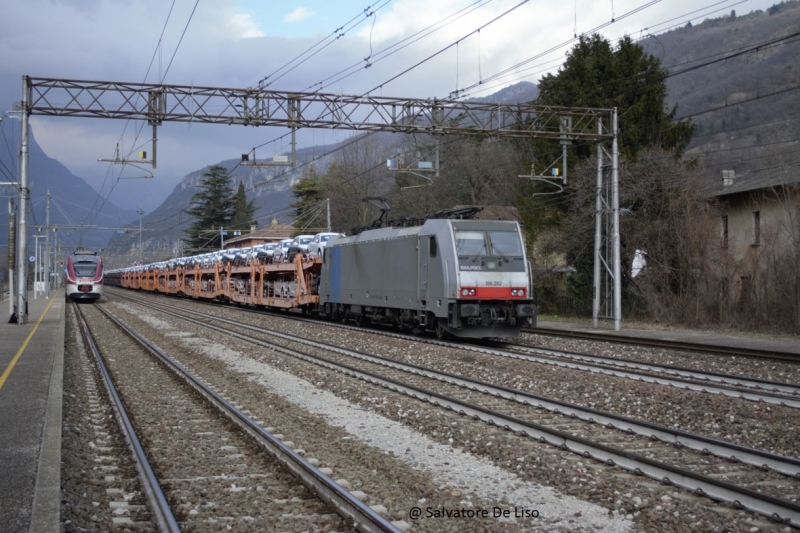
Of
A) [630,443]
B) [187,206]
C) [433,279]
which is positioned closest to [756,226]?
[433,279]

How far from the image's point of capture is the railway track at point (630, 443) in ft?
21.7

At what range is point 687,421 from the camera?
967 cm

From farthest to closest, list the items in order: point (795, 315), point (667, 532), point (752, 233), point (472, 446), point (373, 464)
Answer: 1. point (752, 233)
2. point (795, 315)
3. point (472, 446)
4. point (373, 464)
5. point (667, 532)

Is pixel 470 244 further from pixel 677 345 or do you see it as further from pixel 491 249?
pixel 677 345

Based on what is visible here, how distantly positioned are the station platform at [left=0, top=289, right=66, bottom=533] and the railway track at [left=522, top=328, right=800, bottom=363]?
13.2 m

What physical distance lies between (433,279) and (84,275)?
34.4 metres

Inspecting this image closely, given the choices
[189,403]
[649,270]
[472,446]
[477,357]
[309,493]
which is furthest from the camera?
[649,270]

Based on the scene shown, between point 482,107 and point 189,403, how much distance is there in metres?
14.2

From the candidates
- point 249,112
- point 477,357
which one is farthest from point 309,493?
point 249,112

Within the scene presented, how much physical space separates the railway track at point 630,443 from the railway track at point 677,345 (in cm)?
723

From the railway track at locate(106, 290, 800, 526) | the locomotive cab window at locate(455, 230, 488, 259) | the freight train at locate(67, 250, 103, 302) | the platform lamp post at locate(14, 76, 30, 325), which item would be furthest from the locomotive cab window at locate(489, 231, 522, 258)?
the freight train at locate(67, 250, 103, 302)

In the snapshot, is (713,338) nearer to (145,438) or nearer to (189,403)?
(189,403)

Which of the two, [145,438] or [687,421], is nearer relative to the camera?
[145,438]

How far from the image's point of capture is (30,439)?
8.19m
